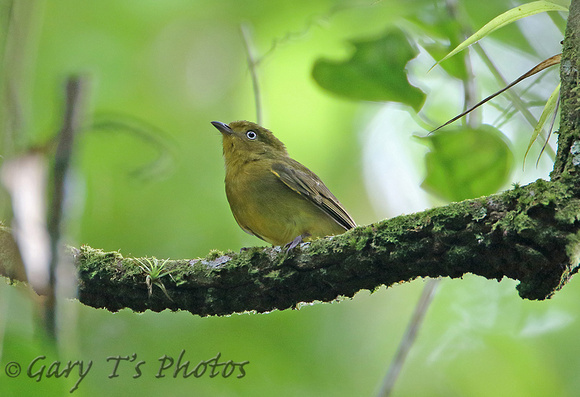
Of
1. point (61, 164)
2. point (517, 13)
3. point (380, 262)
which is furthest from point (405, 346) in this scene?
point (61, 164)

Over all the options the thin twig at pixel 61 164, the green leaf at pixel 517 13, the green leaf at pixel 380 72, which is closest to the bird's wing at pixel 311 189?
the green leaf at pixel 380 72

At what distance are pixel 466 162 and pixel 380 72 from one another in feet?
2.34

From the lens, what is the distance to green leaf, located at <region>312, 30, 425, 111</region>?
3.32 m

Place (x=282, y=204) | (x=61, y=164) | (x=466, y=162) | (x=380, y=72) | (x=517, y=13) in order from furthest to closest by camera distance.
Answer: (x=282, y=204) → (x=380, y=72) → (x=466, y=162) → (x=517, y=13) → (x=61, y=164)

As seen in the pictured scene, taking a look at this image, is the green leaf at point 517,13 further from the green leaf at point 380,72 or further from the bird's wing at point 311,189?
the bird's wing at point 311,189

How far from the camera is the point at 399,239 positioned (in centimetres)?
249

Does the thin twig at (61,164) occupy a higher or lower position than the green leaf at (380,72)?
lower

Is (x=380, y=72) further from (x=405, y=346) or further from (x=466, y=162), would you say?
(x=405, y=346)

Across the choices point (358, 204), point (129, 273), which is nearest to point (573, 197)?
point (129, 273)

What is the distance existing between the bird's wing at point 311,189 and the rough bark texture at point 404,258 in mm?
1215

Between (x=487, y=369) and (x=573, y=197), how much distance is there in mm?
4718

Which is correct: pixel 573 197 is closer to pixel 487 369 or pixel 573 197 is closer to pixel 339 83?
pixel 339 83

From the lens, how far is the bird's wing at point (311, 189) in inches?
169

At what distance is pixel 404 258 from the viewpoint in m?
2.47
